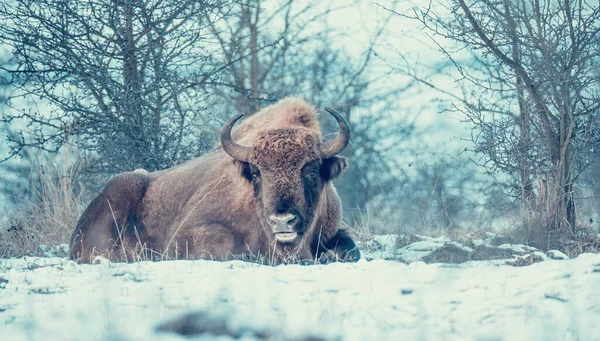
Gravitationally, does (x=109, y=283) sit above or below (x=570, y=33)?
below

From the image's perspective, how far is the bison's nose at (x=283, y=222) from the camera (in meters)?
7.17

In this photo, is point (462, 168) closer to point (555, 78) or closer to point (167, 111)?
point (167, 111)

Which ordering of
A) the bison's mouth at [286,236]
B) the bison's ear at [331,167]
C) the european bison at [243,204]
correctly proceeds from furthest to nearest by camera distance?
the bison's ear at [331,167] → the european bison at [243,204] → the bison's mouth at [286,236]

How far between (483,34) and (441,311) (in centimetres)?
455

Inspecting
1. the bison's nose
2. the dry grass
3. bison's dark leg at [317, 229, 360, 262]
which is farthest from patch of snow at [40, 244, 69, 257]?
the bison's nose

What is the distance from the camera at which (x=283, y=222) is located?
23.5 ft

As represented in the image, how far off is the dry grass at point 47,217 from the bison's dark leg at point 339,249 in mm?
3339

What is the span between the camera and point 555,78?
27.0 feet

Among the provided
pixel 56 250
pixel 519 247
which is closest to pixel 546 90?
pixel 519 247

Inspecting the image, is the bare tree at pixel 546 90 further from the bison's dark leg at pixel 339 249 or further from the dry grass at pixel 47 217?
the dry grass at pixel 47 217

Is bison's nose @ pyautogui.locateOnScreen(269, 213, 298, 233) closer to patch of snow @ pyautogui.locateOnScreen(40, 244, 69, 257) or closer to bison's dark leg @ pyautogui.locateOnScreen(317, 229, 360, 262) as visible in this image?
bison's dark leg @ pyautogui.locateOnScreen(317, 229, 360, 262)

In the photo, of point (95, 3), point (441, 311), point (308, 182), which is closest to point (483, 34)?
point (308, 182)

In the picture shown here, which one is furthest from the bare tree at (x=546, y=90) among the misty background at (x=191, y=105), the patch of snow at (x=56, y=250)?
the patch of snow at (x=56, y=250)

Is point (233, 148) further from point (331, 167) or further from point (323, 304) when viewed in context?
point (323, 304)
